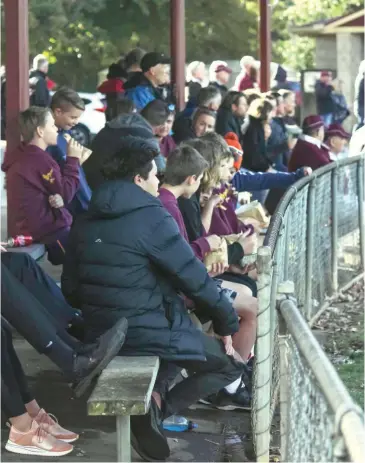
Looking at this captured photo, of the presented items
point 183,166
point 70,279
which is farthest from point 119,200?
point 183,166

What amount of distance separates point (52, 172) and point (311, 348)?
15.2 ft

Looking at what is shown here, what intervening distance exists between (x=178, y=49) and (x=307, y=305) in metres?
5.08

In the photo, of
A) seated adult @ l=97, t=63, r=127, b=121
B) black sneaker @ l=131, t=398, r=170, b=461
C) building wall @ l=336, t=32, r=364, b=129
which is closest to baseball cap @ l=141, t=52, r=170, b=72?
seated adult @ l=97, t=63, r=127, b=121

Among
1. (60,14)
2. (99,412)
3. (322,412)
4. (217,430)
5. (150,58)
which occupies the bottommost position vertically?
(217,430)

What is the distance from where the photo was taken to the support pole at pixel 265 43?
699 inches

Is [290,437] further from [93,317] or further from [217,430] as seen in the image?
[217,430]

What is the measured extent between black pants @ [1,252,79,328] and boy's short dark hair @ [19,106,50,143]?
6.01ft

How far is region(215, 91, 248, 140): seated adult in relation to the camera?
39.8ft

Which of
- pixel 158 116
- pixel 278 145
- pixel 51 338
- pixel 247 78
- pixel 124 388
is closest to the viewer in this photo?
pixel 124 388

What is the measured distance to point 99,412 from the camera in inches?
189

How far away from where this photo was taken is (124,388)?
4.98m

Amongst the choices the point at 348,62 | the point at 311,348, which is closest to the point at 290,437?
the point at 311,348

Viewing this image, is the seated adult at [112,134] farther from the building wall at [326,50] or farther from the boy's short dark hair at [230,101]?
the building wall at [326,50]

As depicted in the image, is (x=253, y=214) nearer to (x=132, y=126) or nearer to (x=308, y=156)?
(x=132, y=126)
